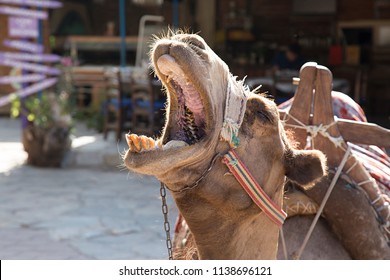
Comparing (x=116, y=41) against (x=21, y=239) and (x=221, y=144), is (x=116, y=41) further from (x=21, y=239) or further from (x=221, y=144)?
(x=221, y=144)

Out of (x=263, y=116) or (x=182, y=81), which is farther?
(x=263, y=116)

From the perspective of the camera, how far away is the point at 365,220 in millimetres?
3117

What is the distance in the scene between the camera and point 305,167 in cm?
246

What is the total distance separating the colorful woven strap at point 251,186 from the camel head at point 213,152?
0.02 m

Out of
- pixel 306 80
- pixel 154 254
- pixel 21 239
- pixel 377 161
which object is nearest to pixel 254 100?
pixel 306 80

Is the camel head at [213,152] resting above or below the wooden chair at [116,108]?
above

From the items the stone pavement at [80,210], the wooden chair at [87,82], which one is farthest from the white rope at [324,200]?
the wooden chair at [87,82]

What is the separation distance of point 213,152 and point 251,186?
0.62ft

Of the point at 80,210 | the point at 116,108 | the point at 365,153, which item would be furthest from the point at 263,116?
the point at 116,108

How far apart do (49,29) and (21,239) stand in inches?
432

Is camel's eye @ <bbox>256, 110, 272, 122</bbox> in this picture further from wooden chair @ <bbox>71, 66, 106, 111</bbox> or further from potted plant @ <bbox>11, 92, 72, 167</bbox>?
wooden chair @ <bbox>71, 66, 106, 111</bbox>

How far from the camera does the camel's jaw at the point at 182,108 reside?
1991mm

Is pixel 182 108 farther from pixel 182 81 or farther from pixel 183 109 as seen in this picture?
pixel 182 81

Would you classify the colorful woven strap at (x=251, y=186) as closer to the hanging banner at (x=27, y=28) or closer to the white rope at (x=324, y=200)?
the white rope at (x=324, y=200)
